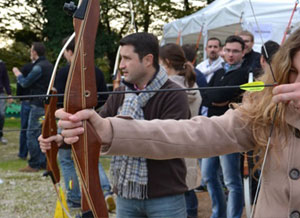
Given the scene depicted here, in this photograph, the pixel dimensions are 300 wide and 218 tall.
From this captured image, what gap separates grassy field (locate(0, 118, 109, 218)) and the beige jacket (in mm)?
2269

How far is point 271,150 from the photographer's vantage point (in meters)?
1.41

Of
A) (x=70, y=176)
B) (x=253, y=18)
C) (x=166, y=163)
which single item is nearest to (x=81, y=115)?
(x=166, y=163)

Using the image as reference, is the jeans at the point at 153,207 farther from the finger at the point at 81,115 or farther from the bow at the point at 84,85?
the finger at the point at 81,115

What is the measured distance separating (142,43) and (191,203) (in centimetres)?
197

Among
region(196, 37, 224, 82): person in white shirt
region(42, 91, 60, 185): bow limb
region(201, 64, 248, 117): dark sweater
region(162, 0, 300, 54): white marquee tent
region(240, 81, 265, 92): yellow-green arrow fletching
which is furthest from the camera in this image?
region(162, 0, 300, 54): white marquee tent

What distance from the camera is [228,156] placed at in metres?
3.28

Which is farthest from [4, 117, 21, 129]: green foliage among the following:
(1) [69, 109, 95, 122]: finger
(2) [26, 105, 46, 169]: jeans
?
(1) [69, 109, 95, 122]: finger

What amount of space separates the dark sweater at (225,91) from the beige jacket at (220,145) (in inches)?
63.6

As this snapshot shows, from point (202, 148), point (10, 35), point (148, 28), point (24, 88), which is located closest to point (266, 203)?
point (202, 148)

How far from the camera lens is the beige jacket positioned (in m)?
1.34

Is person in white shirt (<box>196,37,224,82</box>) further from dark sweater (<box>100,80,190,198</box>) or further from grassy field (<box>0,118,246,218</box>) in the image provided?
dark sweater (<box>100,80,190,198</box>)

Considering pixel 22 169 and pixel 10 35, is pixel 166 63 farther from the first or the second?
pixel 10 35

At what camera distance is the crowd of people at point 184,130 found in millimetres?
1358

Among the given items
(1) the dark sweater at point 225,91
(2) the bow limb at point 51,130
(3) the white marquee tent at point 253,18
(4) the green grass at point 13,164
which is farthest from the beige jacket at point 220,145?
(4) the green grass at point 13,164
